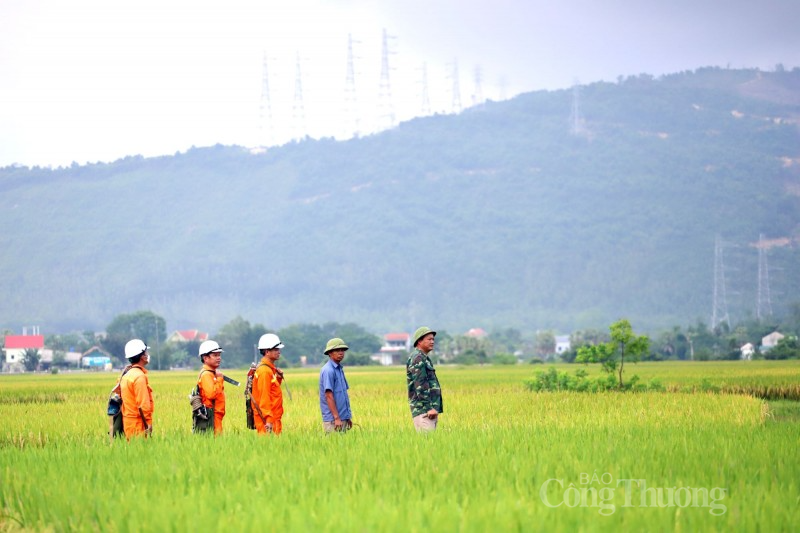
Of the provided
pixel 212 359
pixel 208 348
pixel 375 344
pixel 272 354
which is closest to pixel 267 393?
pixel 272 354

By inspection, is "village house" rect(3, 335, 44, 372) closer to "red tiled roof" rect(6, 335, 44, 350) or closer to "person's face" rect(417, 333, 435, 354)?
"red tiled roof" rect(6, 335, 44, 350)

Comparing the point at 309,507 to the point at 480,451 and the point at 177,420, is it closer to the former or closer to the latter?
Answer: the point at 480,451

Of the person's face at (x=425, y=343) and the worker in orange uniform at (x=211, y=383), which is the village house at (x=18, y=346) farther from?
the person's face at (x=425, y=343)

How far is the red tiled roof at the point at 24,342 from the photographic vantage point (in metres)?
141

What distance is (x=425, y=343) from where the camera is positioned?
13.7m

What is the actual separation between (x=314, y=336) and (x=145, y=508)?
473 feet

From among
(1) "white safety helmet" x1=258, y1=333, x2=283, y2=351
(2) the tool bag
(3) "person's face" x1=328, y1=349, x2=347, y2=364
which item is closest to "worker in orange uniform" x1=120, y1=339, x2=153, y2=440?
(2) the tool bag

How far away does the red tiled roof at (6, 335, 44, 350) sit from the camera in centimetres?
14100

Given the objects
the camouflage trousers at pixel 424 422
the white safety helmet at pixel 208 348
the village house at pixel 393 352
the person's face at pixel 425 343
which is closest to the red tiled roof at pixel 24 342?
the village house at pixel 393 352

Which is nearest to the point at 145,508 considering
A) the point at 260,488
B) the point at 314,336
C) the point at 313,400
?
the point at 260,488

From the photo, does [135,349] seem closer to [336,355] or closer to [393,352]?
[336,355]

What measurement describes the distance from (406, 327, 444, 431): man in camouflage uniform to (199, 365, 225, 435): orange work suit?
2.41 meters

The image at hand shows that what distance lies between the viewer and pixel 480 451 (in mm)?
12094

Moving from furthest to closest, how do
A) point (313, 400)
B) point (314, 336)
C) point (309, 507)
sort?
point (314, 336)
point (313, 400)
point (309, 507)
